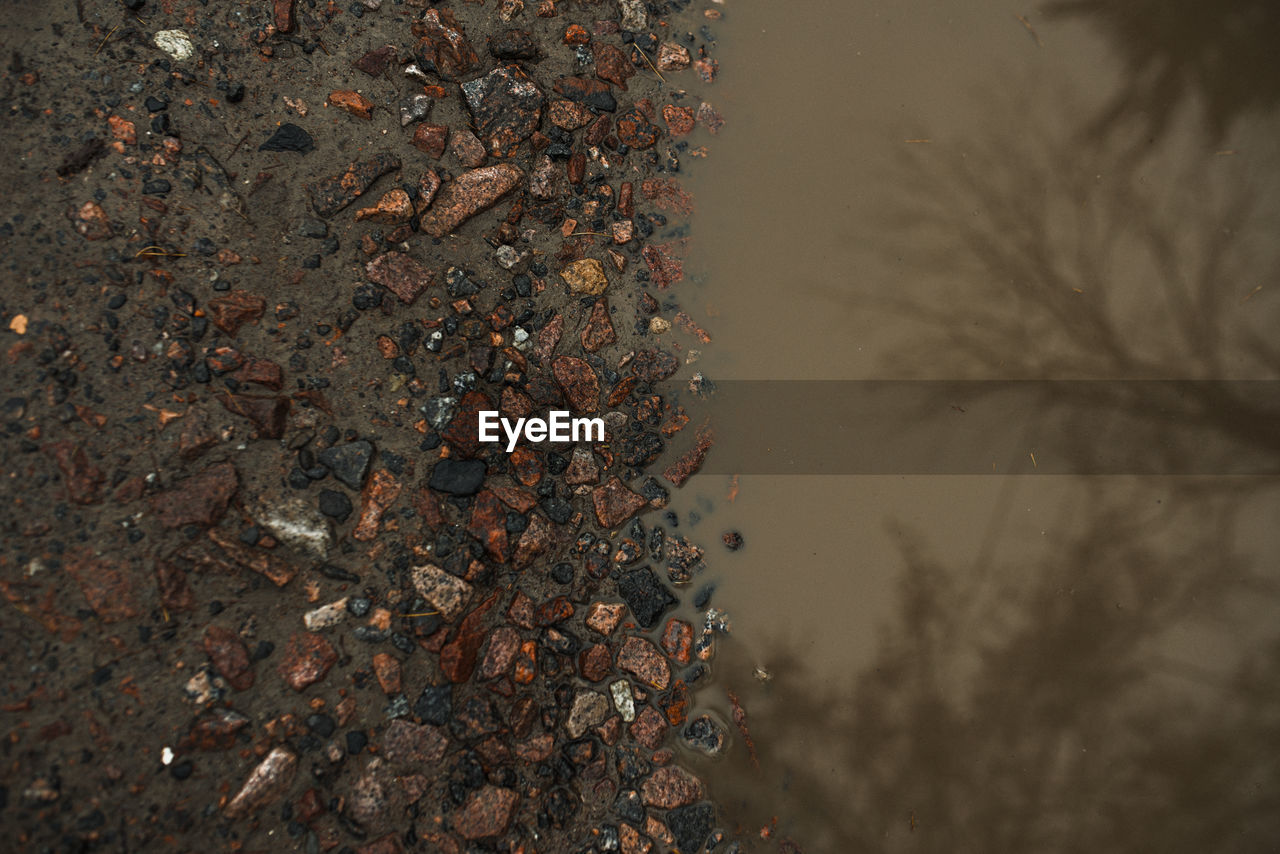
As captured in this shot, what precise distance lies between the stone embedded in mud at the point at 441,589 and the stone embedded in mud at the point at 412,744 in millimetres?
338

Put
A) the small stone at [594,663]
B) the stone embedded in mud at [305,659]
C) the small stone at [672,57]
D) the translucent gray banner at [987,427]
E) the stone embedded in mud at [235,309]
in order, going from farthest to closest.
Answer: the small stone at [672,57] < the translucent gray banner at [987,427] < the small stone at [594,663] < the stone embedded in mud at [235,309] < the stone embedded in mud at [305,659]

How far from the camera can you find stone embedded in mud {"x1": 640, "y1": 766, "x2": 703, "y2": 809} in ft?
7.06

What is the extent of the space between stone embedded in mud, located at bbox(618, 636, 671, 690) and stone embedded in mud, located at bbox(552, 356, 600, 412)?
2.73 ft

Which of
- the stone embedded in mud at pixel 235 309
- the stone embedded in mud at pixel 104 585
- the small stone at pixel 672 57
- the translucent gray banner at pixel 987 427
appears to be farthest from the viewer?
the small stone at pixel 672 57

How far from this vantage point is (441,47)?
7.68 feet

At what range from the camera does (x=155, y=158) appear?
6.89ft

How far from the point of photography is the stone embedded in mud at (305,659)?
6.44 feet

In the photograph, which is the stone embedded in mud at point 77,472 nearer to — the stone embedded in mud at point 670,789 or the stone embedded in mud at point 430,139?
the stone embedded in mud at point 430,139

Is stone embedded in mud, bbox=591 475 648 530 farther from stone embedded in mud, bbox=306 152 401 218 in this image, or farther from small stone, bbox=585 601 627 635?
stone embedded in mud, bbox=306 152 401 218

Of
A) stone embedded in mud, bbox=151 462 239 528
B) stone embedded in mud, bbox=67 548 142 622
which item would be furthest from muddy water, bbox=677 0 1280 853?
stone embedded in mud, bbox=67 548 142 622

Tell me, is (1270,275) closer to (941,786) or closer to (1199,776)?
(1199,776)

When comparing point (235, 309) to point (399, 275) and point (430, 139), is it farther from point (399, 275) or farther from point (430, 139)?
point (430, 139)

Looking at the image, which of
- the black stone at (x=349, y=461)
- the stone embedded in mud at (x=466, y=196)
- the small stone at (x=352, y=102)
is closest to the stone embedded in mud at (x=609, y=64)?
the stone embedded in mud at (x=466, y=196)

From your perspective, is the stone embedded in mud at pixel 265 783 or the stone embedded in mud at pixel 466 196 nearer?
the stone embedded in mud at pixel 265 783
